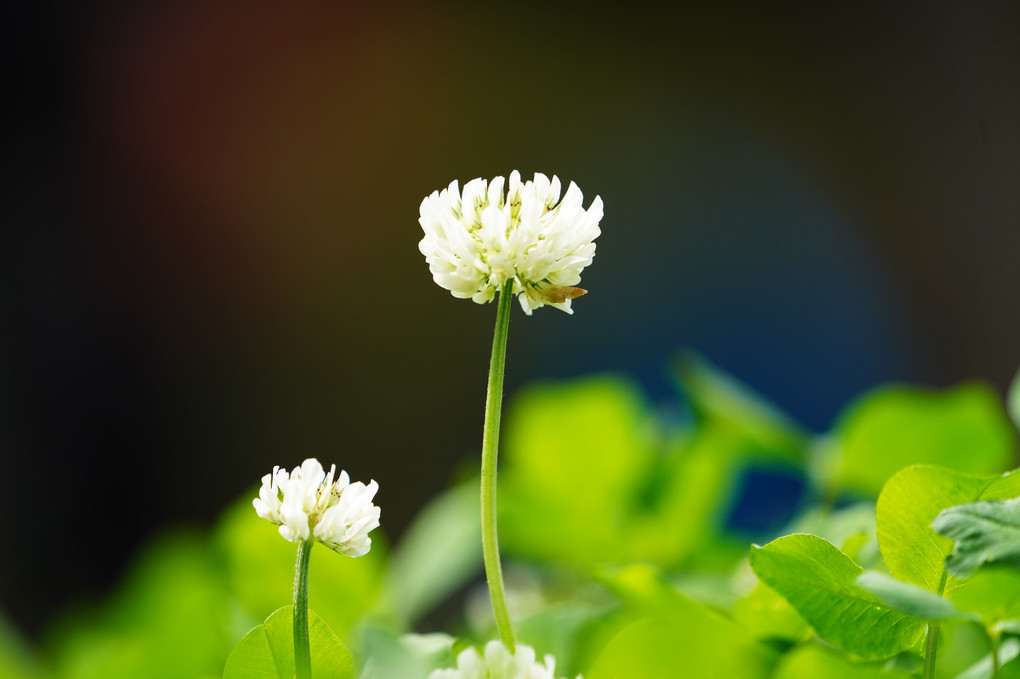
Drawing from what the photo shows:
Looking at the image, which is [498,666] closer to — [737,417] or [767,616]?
[767,616]

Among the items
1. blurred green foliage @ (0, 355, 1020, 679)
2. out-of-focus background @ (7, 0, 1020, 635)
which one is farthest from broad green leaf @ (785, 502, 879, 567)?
out-of-focus background @ (7, 0, 1020, 635)

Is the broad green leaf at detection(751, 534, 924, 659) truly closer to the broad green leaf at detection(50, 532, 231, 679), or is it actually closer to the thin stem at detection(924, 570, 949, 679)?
the thin stem at detection(924, 570, 949, 679)

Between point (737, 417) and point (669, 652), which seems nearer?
point (669, 652)

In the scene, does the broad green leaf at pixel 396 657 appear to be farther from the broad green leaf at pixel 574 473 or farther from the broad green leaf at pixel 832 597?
the broad green leaf at pixel 574 473

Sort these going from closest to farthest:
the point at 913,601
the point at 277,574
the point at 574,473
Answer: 1. the point at 913,601
2. the point at 277,574
3. the point at 574,473

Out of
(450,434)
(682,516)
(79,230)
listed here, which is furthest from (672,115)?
(682,516)

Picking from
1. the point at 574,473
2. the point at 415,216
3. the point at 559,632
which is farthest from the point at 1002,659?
the point at 415,216

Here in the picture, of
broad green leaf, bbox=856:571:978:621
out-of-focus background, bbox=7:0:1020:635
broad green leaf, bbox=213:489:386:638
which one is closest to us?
broad green leaf, bbox=856:571:978:621
